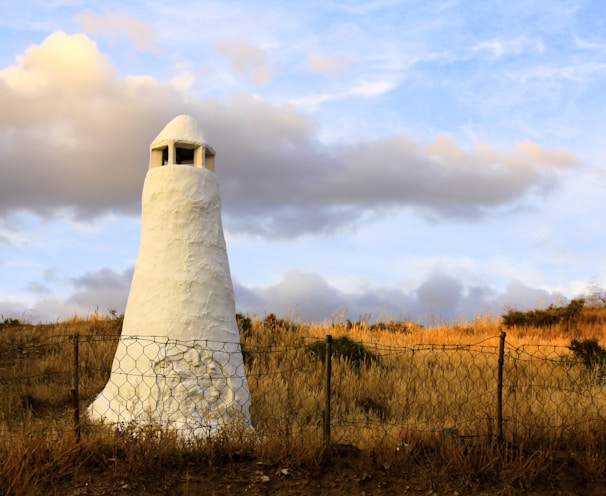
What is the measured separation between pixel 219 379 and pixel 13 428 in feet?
10.1

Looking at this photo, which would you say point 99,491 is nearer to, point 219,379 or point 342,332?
point 219,379

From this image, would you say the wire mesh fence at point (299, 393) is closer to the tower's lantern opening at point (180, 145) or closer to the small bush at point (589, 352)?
the small bush at point (589, 352)

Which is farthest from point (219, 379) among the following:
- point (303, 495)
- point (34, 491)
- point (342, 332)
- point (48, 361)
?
point (342, 332)

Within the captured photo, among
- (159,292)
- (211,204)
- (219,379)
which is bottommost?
(219,379)

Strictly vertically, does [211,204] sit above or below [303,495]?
above

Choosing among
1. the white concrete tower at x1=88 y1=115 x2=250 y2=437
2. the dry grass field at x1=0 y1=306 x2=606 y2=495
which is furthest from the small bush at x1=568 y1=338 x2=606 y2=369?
the white concrete tower at x1=88 y1=115 x2=250 y2=437

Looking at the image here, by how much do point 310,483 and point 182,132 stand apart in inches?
184

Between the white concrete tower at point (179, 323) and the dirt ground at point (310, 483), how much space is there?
0.76 metres

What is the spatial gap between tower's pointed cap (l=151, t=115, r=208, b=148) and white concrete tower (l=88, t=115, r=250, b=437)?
0.02m

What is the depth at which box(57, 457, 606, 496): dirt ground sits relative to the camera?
666 cm

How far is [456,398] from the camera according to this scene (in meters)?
12.2

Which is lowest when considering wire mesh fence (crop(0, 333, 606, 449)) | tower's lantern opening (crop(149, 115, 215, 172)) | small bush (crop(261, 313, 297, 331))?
wire mesh fence (crop(0, 333, 606, 449))

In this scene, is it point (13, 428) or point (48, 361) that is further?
point (48, 361)

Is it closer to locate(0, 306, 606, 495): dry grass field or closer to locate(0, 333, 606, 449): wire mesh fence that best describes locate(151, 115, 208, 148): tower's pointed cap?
locate(0, 333, 606, 449): wire mesh fence
